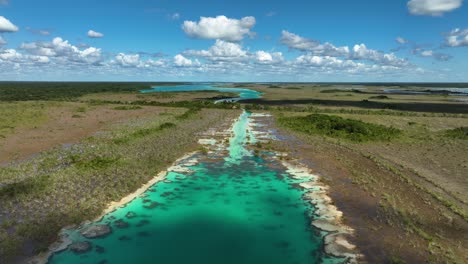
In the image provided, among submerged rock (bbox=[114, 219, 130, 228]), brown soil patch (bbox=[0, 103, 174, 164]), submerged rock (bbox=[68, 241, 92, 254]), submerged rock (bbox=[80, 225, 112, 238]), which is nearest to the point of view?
submerged rock (bbox=[68, 241, 92, 254])

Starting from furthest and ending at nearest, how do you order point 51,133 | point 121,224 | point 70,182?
1. point 51,133
2. point 70,182
3. point 121,224

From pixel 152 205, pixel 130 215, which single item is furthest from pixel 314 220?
pixel 130 215

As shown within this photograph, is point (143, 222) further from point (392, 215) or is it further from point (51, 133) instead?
point (51, 133)

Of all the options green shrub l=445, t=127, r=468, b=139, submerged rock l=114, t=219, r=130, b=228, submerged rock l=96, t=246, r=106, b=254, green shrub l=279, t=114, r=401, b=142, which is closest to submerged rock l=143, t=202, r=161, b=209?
submerged rock l=114, t=219, r=130, b=228

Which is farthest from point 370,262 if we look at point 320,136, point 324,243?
point 320,136

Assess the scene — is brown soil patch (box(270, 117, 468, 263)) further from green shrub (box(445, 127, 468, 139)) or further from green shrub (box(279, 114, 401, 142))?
green shrub (box(445, 127, 468, 139))

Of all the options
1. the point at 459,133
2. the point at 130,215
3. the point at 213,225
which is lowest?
the point at 213,225
